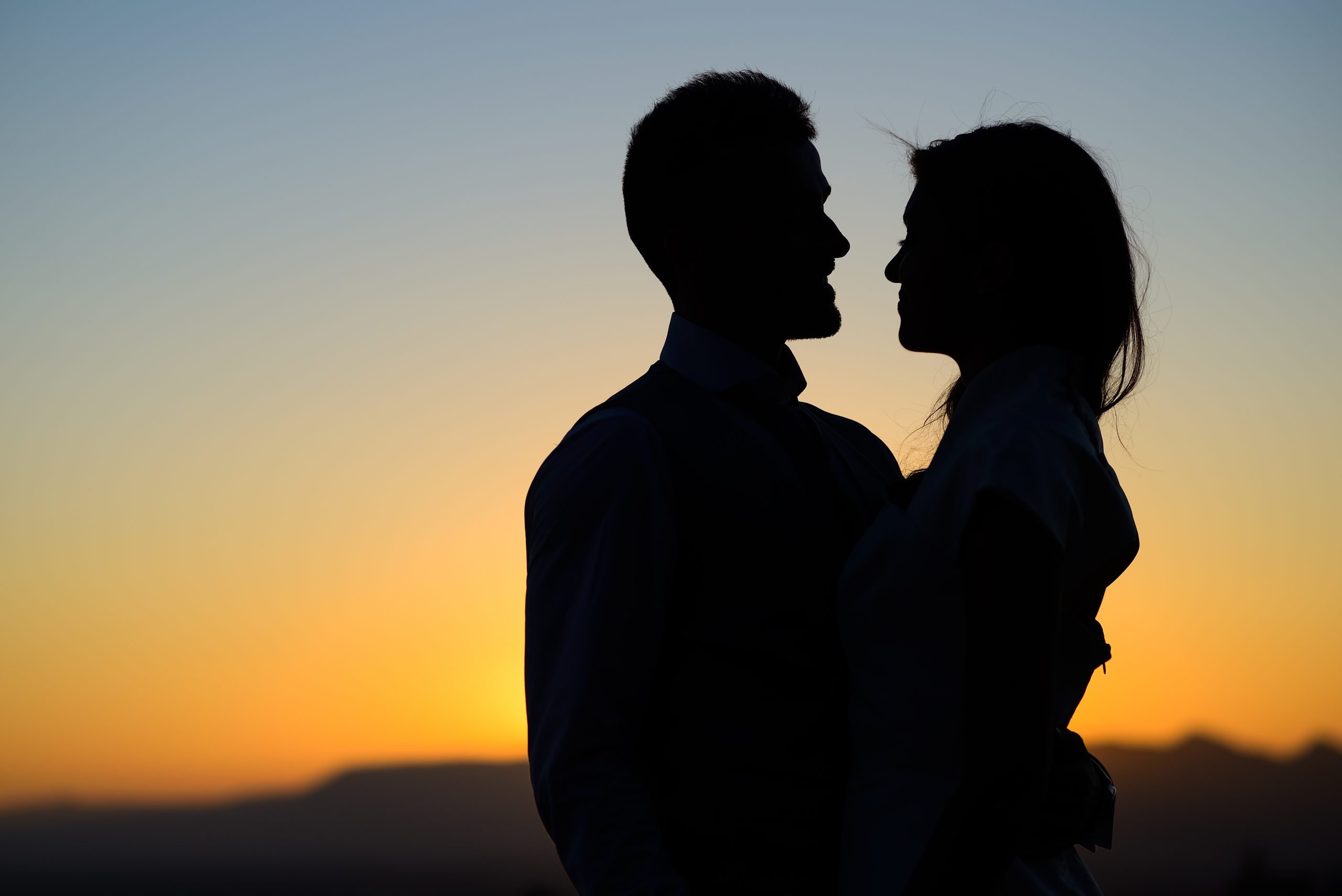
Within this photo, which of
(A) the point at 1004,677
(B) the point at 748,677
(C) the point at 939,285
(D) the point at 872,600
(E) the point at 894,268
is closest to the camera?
(A) the point at 1004,677

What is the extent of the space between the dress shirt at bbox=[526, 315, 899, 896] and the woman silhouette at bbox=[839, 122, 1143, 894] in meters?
0.37

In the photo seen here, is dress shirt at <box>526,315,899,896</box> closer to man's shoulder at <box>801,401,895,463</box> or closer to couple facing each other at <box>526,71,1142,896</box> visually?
couple facing each other at <box>526,71,1142,896</box>

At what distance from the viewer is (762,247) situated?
286cm

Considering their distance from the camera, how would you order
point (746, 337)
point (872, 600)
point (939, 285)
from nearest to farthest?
point (872, 600) < point (939, 285) < point (746, 337)

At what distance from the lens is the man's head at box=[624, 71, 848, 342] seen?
285 centimetres

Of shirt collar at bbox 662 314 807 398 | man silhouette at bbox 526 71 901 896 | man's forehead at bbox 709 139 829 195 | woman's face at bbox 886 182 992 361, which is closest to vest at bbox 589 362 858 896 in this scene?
man silhouette at bbox 526 71 901 896

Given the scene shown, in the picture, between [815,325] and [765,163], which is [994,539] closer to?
[815,325]

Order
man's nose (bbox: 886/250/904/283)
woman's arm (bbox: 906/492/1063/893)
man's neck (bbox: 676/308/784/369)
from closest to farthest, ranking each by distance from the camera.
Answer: woman's arm (bbox: 906/492/1063/893) < man's nose (bbox: 886/250/904/283) < man's neck (bbox: 676/308/784/369)

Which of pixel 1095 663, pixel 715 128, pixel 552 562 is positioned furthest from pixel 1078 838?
pixel 715 128

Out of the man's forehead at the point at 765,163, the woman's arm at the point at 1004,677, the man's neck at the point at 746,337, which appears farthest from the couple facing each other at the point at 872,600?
the man's forehead at the point at 765,163

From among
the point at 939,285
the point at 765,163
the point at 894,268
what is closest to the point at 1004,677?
the point at 939,285

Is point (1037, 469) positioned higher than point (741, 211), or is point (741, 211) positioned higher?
point (741, 211)

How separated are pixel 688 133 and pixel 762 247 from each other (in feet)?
1.25

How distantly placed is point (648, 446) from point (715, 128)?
0.99 meters
